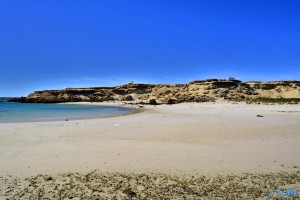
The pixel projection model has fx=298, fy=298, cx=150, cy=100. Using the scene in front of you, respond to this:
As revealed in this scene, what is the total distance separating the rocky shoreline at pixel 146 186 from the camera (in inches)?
215

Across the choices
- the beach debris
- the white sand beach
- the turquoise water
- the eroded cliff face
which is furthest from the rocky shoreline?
the eroded cliff face

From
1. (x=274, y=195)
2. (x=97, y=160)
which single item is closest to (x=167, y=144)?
(x=97, y=160)

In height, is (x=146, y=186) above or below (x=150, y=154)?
below

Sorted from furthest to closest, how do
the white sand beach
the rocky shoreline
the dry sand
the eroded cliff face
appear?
the eroded cliff face < the white sand beach < the dry sand < the rocky shoreline

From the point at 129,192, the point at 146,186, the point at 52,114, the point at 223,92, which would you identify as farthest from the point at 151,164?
the point at 223,92

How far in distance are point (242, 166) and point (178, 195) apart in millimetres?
2699

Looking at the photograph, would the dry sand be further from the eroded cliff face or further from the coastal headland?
the eroded cliff face

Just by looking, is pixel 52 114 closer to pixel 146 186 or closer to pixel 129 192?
pixel 146 186

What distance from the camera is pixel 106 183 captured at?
615 cm

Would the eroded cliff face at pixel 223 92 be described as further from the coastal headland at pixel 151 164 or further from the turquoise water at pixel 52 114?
the coastal headland at pixel 151 164

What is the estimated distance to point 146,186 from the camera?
5961 mm

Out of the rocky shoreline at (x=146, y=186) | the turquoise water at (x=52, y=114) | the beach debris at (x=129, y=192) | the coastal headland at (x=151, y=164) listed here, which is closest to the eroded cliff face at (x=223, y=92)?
the turquoise water at (x=52, y=114)

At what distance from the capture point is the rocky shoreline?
5465 mm

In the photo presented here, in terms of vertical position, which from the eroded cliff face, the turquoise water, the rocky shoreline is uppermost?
the eroded cliff face
